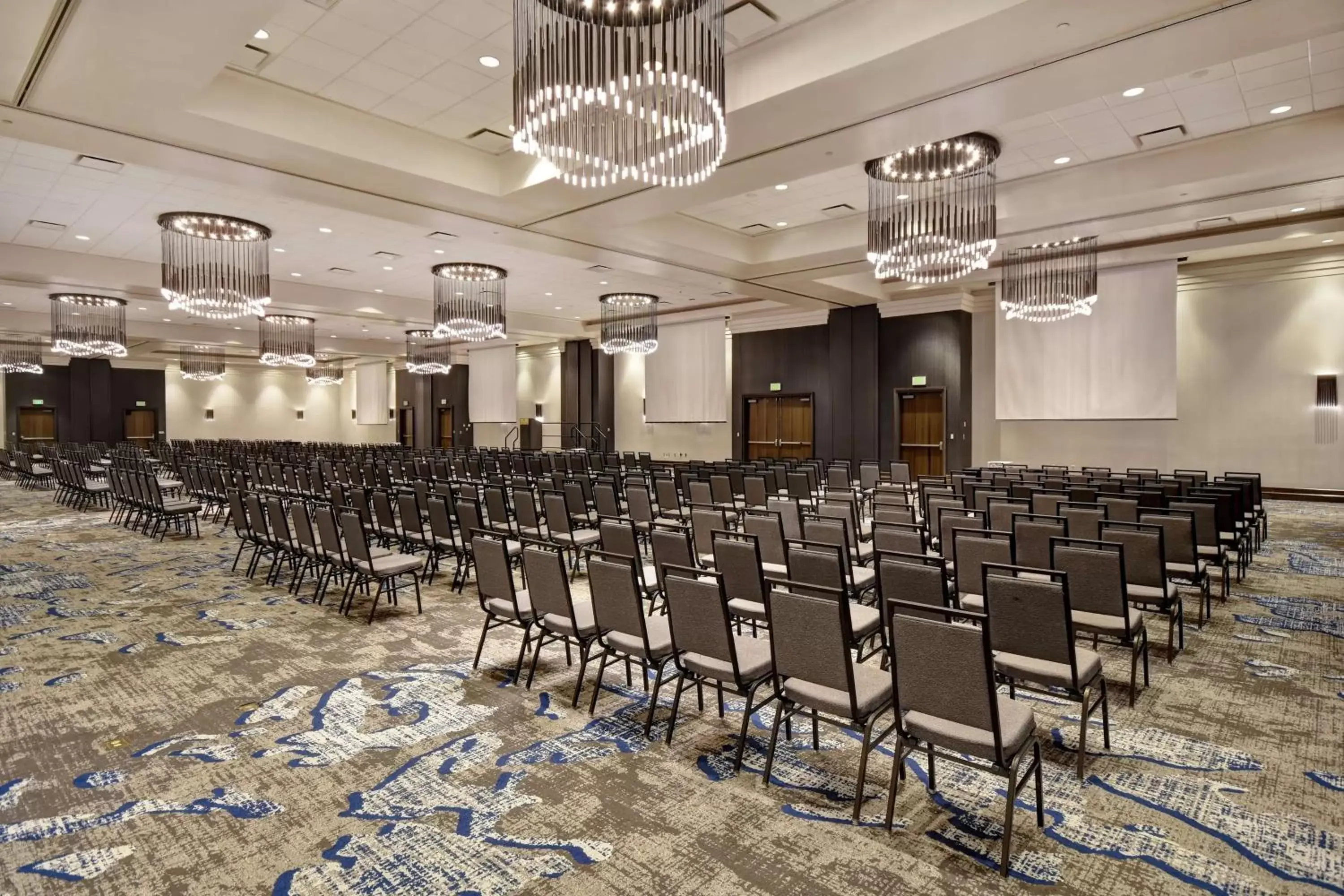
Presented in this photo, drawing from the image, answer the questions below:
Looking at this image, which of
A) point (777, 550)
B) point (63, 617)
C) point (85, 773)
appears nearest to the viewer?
point (85, 773)

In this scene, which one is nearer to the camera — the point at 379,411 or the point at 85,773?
the point at 85,773

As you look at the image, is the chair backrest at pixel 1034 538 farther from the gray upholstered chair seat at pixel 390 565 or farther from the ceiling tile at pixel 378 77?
the ceiling tile at pixel 378 77

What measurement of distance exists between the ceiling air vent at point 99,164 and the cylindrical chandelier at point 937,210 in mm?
8546

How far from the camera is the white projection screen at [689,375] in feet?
65.5

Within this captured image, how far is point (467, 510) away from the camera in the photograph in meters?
7.30

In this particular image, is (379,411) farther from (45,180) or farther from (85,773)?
(85,773)

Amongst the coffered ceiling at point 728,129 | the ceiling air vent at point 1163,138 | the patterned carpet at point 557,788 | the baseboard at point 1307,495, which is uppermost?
the ceiling air vent at point 1163,138

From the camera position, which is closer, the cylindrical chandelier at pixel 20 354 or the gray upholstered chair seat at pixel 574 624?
the gray upholstered chair seat at pixel 574 624

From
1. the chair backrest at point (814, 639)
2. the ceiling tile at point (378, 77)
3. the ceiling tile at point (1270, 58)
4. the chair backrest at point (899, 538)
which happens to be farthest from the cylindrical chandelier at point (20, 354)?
the ceiling tile at point (1270, 58)

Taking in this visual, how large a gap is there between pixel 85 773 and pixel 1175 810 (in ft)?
16.0

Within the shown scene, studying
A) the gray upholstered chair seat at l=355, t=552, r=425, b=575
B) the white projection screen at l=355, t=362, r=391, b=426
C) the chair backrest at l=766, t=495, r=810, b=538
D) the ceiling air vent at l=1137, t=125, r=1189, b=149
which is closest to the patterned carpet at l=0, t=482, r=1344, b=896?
the gray upholstered chair seat at l=355, t=552, r=425, b=575

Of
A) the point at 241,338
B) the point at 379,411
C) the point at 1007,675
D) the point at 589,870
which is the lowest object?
the point at 589,870

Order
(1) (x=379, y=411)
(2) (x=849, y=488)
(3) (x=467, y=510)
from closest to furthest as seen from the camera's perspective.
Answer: (3) (x=467, y=510) → (2) (x=849, y=488) → (1) (x=379, y=411)

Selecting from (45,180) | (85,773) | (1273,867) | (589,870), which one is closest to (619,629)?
(589,870)
